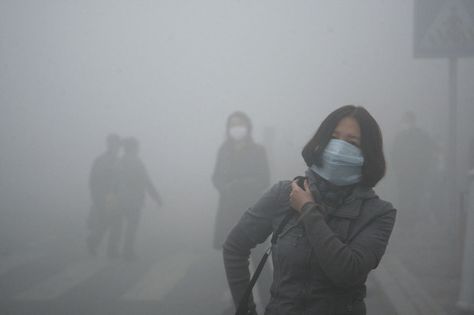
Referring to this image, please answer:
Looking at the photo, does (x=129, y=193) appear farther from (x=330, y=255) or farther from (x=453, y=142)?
(x=330, y=255)

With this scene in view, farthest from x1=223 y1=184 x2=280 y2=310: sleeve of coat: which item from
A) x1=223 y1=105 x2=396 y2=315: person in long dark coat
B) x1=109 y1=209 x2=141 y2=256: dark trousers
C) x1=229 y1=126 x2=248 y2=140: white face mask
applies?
x1=109 y1=209 x2=141 y2=256: dark trousers

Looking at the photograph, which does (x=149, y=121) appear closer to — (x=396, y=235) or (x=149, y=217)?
(x=149, y=217)

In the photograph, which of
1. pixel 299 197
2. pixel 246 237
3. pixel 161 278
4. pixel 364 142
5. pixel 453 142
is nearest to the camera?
pixel 299 197

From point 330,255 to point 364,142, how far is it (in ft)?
1.63

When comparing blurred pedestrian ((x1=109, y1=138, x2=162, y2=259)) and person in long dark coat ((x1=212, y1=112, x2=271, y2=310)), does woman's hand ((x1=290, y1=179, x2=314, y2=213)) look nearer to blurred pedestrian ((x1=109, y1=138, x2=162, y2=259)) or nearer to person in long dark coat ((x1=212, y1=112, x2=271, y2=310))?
person in long dark coat ((x1=212, y1=112, x2=271, y2=310))

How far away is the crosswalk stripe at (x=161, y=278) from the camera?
5131 mm

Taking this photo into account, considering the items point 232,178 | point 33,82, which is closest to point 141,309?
point 232,178

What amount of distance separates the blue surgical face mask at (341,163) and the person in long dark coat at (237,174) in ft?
10.6

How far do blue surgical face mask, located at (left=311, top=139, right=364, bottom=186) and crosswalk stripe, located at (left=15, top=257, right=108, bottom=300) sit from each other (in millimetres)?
3970

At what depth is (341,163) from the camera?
1.92 m

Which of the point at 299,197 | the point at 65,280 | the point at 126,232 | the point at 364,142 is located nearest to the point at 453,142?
the point at 364,142

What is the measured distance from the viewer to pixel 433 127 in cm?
1894

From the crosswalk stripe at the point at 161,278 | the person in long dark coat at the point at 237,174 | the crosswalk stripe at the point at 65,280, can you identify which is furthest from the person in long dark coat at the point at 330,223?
the crosswalk stripe at the point at 65,280

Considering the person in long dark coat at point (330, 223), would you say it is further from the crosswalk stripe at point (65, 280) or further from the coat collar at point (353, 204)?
the crosswalk stripe at point (65, 280)
